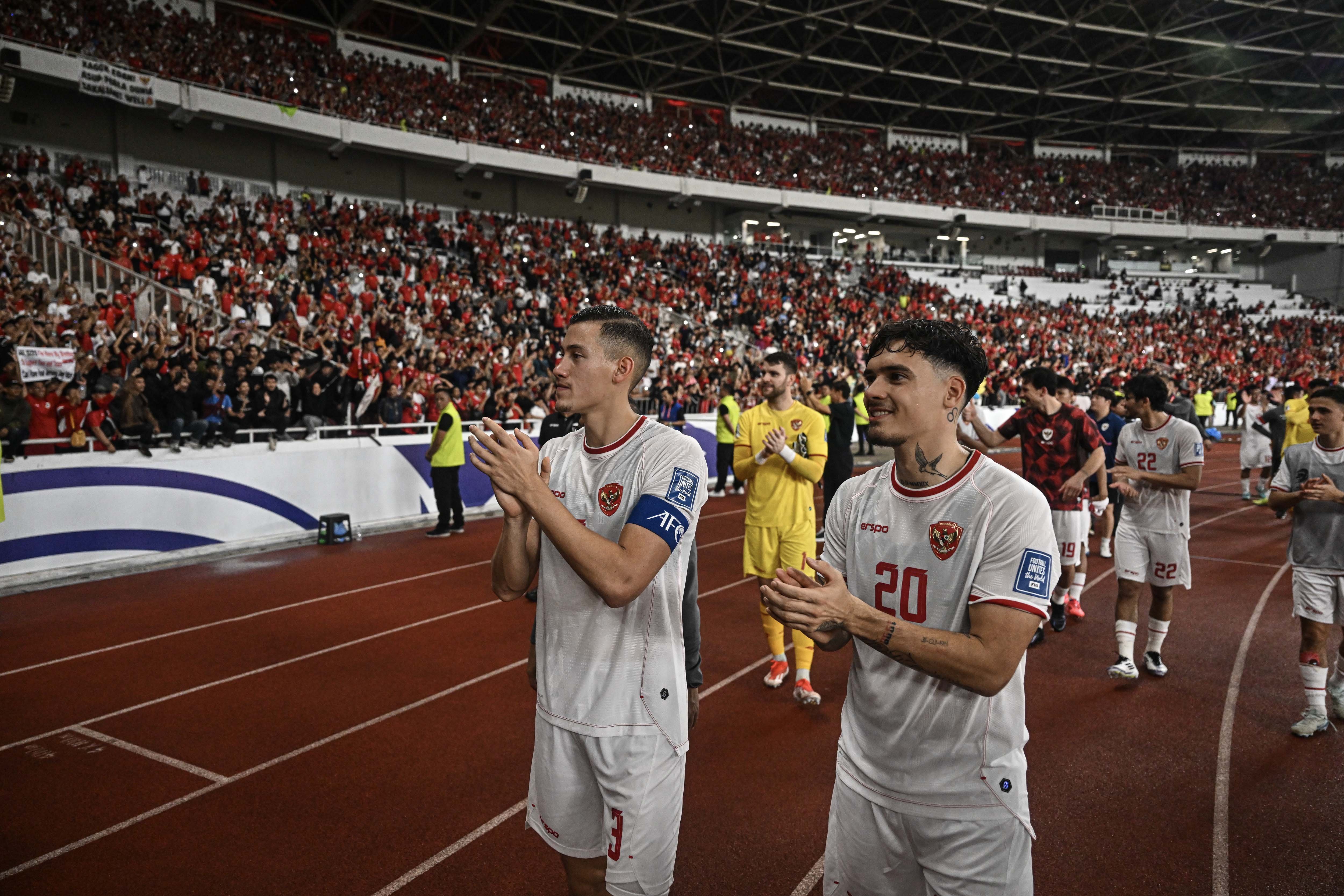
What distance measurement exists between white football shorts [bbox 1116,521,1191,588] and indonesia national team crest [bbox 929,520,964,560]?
4276 millimetres

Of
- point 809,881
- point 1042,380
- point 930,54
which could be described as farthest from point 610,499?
point 930,54

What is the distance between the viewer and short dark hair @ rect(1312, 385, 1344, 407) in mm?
4750

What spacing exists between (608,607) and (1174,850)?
3212 millimetres

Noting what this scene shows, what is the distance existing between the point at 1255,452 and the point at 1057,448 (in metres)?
10.5

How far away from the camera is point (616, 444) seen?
8.25 feet

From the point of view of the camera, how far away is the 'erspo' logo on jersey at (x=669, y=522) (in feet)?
7.22

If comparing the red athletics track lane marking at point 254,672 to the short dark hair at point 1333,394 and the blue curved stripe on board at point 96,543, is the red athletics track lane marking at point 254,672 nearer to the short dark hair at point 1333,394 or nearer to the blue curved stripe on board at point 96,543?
the blue curved stripe on board at point 96,543

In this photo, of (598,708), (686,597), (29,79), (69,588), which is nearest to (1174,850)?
(686,597)

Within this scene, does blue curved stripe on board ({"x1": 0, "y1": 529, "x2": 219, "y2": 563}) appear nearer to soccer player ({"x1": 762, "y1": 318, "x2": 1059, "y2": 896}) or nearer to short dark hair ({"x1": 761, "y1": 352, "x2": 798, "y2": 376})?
short dark hair ({"x1": 761, "y1": 352, "x2": 798, "y2": 376})

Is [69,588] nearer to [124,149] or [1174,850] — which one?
[1174,850]

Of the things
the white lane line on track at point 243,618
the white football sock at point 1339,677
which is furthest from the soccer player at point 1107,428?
the white lane line on track at point 243,618

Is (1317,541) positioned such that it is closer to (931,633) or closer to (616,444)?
(931,633)

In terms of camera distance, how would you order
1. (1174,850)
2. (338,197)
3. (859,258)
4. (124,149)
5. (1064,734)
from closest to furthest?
1. (1174,850)
2. (1064,734)
3. (124,149)
4. (338,197)
5. (859,258)

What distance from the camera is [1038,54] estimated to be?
124 ft
